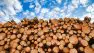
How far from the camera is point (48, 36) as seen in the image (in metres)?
3.29

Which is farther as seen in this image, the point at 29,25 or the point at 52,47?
the point at 29,25

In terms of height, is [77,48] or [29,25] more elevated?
[29,25]

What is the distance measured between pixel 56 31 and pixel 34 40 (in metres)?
0.44

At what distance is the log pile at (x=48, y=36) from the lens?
10.3ft

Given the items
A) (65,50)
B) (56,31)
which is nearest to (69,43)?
(65,50)

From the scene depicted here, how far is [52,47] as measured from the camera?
10.5 feet

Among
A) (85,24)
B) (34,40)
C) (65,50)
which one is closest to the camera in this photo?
(65,50)

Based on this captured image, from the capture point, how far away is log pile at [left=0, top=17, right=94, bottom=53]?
314cm

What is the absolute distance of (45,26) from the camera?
3.51m

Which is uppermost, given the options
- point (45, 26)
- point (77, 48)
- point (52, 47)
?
point (45, 26)

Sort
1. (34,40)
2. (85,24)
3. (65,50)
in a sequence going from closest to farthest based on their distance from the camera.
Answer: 1. (65,50)
2. (34,40)
3. (85,24)

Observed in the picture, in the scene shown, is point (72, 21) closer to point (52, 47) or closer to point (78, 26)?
point (78, 26)

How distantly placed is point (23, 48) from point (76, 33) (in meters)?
1.01

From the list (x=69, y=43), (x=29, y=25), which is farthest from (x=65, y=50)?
(x=29, y=25)
